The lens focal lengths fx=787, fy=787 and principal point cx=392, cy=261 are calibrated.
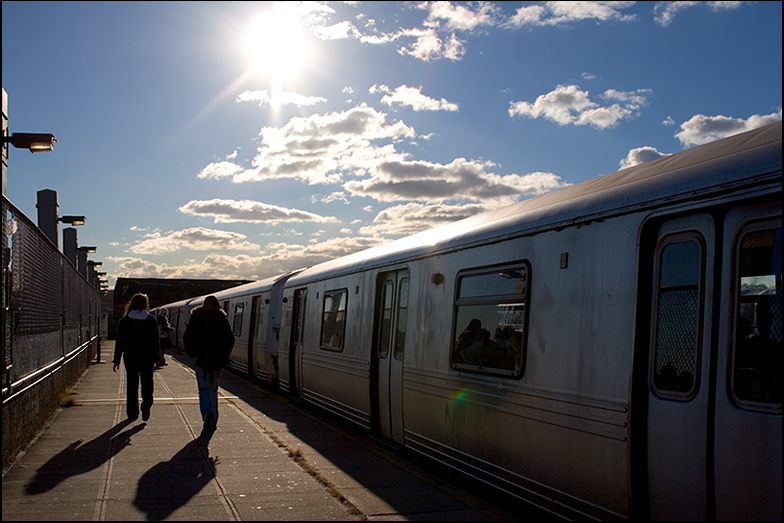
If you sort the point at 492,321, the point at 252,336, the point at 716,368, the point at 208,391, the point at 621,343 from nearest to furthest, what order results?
1. the point at 716,368
2. the point at 621,343
3. the point at 492,321
4. the point at 208,391
5. the point at 252,336

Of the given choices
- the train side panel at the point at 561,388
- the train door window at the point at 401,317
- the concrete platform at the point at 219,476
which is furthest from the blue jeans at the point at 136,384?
the train side panel at the point at 561,388

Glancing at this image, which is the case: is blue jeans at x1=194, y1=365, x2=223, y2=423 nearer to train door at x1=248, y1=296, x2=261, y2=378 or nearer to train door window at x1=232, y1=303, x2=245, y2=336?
train door at x1=248, y1=296, x2=261, y2=378

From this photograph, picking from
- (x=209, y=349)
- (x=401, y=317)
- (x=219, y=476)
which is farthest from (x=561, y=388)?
(x=209, y=349)

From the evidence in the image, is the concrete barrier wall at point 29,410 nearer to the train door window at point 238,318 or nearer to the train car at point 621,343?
the train car at point 621,343

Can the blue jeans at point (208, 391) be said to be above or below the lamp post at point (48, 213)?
below

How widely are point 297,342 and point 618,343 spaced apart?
10237 millimetres

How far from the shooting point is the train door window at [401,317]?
9195 mm

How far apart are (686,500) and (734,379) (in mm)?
759

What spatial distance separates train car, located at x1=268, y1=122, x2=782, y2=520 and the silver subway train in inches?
0.5

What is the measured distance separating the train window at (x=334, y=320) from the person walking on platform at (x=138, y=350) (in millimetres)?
2588

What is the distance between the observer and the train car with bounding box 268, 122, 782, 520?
168 inches

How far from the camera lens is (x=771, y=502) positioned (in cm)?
396

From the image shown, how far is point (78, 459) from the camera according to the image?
26.0 feet

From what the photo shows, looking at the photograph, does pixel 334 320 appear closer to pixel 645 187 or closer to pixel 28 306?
pixel 28 306
